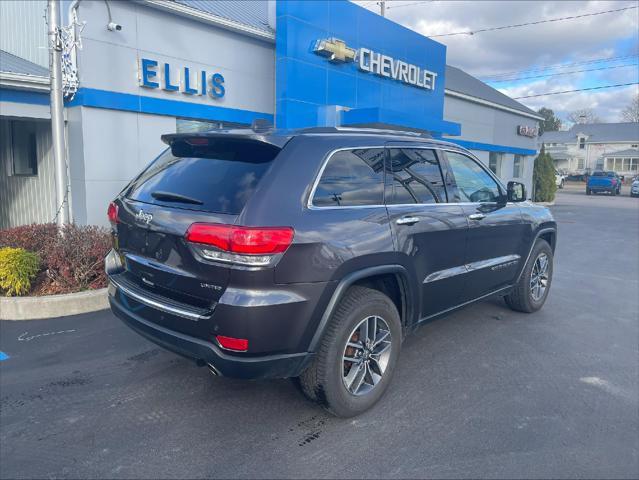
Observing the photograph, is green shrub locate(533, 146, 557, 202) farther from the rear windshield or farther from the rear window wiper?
the rear window wiper

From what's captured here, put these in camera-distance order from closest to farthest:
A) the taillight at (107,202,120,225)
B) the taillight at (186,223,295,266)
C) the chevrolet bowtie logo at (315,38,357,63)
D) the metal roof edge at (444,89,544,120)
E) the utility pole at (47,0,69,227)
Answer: the taillight at (186,223,295,266)
the taillight at (107,202,120,225)
the utility pole at (47,0,69,227)
the chevrolet bowtie logo at (315,38,357,63)
the metal roof edge at (444,89,544,120)

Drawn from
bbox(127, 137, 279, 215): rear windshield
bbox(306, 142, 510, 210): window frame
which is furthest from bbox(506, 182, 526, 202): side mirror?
bbox(127, 137, 279, 215): rear windshield

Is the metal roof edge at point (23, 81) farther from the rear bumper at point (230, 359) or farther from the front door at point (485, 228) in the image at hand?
the front door at point (485, 228)

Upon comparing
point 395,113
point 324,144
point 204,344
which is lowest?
point 204,344

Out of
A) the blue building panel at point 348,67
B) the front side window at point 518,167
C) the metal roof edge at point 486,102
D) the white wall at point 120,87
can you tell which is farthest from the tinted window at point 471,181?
the front side window at point 518,167

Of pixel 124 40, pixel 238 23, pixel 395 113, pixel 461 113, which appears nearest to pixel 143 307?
pixel 124 40

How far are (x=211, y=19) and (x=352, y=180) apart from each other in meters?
7.83

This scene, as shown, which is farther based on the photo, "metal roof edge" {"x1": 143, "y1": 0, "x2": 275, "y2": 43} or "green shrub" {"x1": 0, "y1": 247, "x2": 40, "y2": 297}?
"metal roof edge" {"x1": 143, "y1": 0, "x2": 275, "y2": 43}

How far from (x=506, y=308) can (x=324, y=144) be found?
3.78m

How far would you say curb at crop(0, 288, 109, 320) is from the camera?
5199 mm

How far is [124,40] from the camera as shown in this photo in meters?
8.59

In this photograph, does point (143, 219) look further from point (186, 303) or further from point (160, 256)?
point (186, 303)

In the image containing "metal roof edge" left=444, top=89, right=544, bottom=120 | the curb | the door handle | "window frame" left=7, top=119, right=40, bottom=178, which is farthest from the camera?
"metal roof edge" left=444, top=89, right=544, bottom=120

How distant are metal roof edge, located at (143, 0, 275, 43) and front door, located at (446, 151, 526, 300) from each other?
6.93 meters
